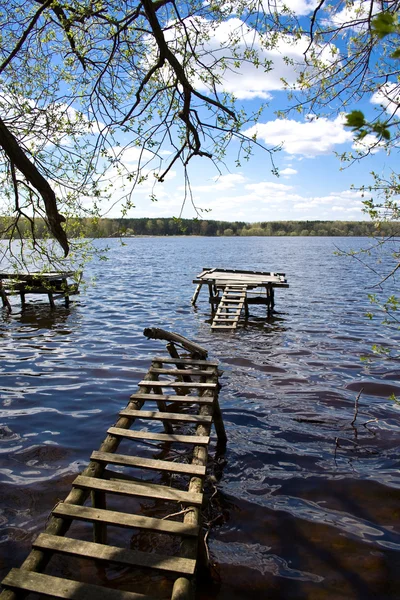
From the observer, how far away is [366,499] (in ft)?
18.3

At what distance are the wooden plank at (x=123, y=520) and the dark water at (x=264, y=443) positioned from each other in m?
0.94

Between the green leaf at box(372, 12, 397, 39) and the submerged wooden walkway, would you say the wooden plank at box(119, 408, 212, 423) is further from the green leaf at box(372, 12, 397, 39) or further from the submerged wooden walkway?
the green leaf at box(372, 12, 397, 39)

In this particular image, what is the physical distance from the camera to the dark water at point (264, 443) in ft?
14.6

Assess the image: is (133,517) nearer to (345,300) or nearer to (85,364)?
(85,364)

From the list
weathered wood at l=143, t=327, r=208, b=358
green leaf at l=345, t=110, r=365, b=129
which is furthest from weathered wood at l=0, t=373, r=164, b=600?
green leaf at l=345, t=110, r=365, b=129

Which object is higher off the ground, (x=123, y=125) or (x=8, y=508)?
(x=123, y=125)

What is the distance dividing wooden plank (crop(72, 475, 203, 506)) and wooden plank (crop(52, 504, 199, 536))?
0.79ft

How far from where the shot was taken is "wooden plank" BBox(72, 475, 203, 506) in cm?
392

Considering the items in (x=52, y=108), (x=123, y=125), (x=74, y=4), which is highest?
(x=74, y=4)

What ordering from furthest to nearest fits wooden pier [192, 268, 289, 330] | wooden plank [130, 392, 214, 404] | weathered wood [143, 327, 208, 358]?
1. wooden pier [192, 268, 289, 330]
2. weathered wood [143, 327, 208, 358]
3. wooden plank [130, 392, 214, 404]

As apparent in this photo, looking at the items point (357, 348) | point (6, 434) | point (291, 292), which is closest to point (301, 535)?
point (6, 434)

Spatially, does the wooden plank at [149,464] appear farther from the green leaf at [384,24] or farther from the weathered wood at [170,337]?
the green leaf at [384,24]

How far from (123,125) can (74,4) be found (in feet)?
5.75

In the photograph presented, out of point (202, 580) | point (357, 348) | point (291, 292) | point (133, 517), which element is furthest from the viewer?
point (291, 292)
